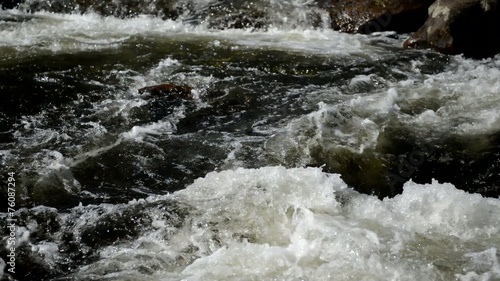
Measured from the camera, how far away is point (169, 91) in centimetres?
639

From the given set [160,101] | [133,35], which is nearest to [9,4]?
[133,35]

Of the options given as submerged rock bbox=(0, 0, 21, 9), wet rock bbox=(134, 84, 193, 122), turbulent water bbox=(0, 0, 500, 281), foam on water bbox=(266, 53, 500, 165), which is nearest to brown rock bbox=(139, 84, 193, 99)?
wet rock bbox=(134, 84, 193, 122)

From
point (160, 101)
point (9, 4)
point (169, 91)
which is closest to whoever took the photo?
point (160, 101)

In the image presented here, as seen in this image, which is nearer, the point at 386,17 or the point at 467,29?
the point at 467,29

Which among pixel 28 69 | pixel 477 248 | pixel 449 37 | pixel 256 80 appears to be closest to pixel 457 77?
pixel 449 37

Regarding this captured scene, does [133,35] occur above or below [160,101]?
above

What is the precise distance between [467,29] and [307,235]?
5.31 meters

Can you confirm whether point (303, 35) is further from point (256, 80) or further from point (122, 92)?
point (122, 92)

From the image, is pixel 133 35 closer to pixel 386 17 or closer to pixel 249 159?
pixel 386 17

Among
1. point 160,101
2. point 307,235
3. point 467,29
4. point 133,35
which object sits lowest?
point 307,235

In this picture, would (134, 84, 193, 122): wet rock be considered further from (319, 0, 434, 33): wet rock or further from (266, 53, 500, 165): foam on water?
(319, 0, 434, 33): wet rock

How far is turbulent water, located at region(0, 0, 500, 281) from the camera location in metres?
3.53

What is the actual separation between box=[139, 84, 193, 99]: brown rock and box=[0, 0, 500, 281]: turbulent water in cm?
13

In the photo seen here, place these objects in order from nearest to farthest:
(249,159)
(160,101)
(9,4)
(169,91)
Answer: (249,159), (160,101), (169,91), (9,4)
